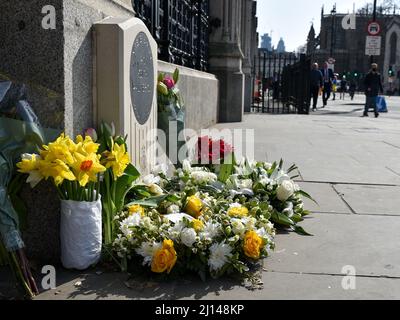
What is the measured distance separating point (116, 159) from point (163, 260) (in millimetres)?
671

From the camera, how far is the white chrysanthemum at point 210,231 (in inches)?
127

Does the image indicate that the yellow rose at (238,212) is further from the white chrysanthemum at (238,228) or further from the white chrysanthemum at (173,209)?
the white chrysanthemum at (173,209)

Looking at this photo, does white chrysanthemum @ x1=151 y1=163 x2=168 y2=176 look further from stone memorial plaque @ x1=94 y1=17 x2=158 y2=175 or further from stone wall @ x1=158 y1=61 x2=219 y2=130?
stone wall @ x1=158 y1=61 x2=219 y2=130

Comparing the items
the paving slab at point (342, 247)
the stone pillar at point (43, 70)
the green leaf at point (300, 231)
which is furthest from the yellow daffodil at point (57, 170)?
the green leaf at point (300, 231)

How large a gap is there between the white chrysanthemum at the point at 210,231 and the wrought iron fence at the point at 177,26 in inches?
120

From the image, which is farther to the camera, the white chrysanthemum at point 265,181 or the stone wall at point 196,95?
the stone wall at point 196,95

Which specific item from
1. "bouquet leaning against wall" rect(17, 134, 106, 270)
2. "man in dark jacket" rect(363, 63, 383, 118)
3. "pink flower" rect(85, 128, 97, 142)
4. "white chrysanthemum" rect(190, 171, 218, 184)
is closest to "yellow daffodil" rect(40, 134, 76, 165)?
"bouquet leaning against wall" rect(17, 134, 106, 270)

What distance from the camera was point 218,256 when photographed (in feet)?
10.3

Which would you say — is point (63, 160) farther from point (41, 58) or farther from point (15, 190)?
point (41, 58)

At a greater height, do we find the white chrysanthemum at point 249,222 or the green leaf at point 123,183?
the green leaf at point 123,183

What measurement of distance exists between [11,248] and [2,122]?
2.30 ft

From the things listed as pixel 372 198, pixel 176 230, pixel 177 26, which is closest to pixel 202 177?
pixel 176 230

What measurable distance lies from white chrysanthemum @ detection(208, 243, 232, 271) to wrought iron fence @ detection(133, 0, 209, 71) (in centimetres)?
324
